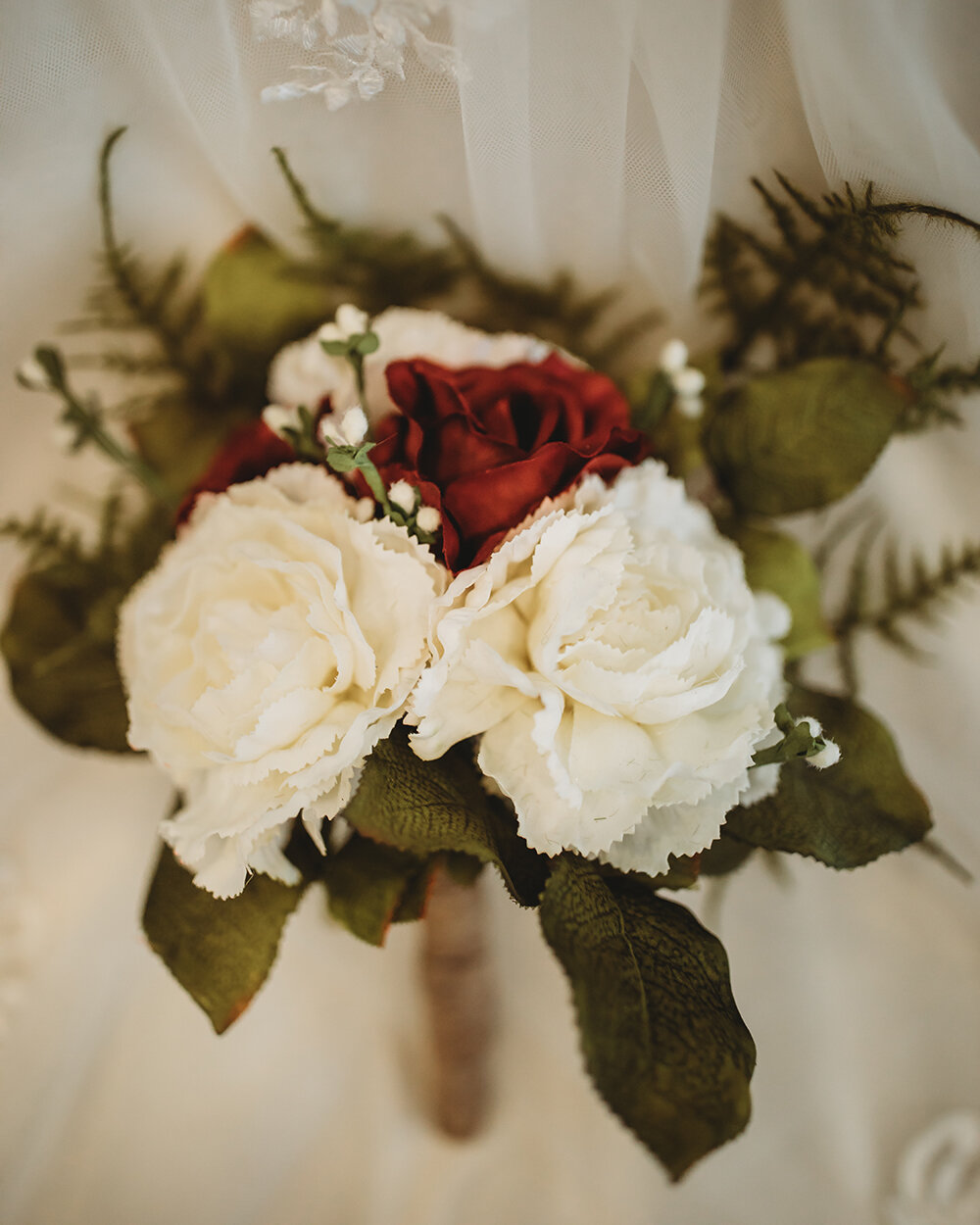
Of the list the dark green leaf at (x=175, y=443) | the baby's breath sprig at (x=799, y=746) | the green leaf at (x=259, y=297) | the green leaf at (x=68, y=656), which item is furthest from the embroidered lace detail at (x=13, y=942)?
the baby's breath sprig at (x=799, y=746)

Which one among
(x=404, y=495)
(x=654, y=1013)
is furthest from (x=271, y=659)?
(x=654, y=1013)

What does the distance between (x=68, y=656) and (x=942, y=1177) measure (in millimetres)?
675

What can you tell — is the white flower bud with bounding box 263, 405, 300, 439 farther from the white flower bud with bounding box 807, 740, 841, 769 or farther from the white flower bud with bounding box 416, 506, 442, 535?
the white flower bud with bounding box 807, 740, 841, 769

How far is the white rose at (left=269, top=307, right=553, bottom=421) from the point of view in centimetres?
43

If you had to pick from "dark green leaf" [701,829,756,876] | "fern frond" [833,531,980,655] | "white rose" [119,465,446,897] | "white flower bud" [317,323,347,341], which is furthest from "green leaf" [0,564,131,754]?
"fern frond" [833,531,980,655]

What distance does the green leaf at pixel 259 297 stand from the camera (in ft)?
1.65

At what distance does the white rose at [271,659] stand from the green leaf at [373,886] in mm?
35

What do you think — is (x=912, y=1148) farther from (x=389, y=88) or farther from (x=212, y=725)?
(x=389, y=88)

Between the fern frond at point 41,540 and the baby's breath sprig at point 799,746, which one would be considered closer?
the baby's breath sprig at point 799,746

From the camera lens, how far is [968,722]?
1.87 feet

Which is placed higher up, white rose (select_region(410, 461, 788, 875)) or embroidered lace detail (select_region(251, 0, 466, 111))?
embroidered lace detail (select_region(251, 0, 466, 111))

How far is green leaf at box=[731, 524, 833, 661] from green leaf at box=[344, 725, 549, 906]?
20 cm

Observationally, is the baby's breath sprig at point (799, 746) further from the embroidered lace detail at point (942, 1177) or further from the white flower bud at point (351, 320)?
the embroidered lace detail at point (942, 1177)

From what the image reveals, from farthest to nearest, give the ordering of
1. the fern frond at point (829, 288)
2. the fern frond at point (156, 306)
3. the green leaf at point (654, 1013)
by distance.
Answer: the fern frond at point (156, 306)
the fern frond at point (829, 288)
the green leaf at point (654, 1013)
